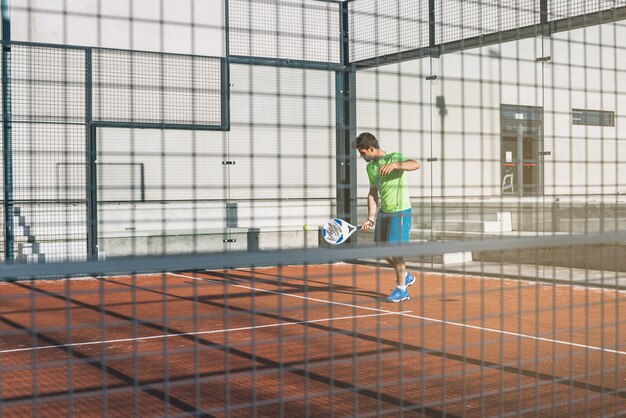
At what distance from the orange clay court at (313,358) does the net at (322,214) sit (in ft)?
0.09

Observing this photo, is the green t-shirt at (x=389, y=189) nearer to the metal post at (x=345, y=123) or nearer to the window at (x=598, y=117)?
the metal post at (x=345, y=123)

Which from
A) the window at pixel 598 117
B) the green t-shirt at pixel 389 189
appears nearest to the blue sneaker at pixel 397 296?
the green t-shirt at pixel 389 189

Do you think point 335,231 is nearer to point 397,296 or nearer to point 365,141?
point 365,141

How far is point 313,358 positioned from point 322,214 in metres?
4.35

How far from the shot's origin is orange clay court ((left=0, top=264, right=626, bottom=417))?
303 cm

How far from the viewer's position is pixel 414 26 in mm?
8711

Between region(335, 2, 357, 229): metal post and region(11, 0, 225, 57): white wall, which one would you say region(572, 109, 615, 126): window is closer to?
region(335, 2, 357, 229): metal post

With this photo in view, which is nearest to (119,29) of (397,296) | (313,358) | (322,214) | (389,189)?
(322,214)

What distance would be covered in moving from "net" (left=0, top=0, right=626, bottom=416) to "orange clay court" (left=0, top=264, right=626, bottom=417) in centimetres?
3

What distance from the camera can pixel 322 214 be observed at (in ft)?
29.9

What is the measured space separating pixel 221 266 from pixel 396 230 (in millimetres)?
5718

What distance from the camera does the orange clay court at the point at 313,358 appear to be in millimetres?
3027

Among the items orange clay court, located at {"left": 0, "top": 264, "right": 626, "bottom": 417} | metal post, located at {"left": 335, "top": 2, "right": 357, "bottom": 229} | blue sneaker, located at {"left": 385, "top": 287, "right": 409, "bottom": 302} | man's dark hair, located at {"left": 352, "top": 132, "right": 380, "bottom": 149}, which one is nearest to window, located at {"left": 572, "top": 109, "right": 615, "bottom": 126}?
orange clay court, located at {"left": 0, "top": 264, "right": 626, "bottom": 417}

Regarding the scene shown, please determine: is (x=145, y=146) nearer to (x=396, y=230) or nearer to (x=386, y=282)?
(x=386, y=282)
